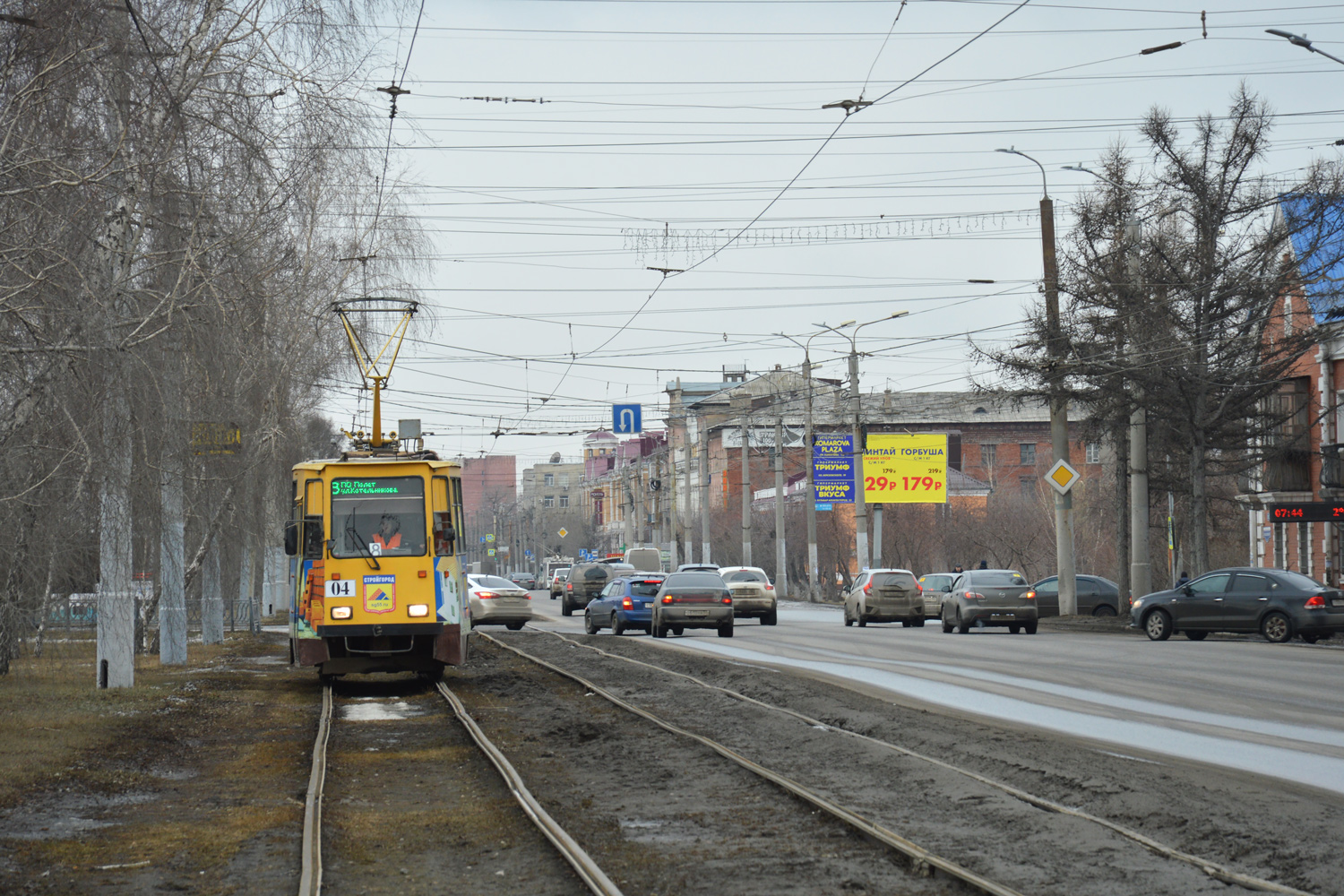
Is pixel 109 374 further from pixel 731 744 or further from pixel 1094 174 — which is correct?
pixel 1094 174

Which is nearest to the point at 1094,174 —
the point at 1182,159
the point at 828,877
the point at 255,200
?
the point at 1182,159

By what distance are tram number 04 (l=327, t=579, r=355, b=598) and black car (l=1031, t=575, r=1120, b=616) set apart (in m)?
28.1

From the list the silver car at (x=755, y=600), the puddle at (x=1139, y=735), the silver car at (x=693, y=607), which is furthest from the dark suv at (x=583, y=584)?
the puddle at (x=1139, y=735)

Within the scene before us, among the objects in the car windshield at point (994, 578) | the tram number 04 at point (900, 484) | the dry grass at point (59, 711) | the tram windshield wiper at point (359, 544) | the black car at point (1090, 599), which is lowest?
the black car at point (1090, 599)

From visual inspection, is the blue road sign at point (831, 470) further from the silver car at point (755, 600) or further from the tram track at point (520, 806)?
the tram track at point (520, 806)

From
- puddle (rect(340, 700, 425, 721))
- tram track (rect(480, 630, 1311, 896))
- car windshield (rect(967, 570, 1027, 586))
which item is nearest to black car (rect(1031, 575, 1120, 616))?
car windshield (rect(967, 570, 1027, 586))

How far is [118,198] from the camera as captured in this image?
47.8ft

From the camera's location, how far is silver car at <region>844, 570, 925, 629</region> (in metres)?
41.1

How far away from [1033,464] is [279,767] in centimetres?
8999

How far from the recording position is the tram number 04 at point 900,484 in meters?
61.4

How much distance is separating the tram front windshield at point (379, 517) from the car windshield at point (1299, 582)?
17.7 metres

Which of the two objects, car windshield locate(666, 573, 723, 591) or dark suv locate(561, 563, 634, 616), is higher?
car windshield locate(666, 573, 723, 591)

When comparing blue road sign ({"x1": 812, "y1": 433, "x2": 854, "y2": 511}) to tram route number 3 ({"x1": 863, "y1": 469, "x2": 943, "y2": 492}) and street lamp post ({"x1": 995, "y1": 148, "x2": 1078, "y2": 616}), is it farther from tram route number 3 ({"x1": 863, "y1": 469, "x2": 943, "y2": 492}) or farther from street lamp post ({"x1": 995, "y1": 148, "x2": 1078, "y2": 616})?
street lamp post ({"x1": 995, "y1": 148, "x2": 1078, "y2": 616})

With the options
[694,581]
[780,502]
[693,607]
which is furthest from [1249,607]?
[780,502]
